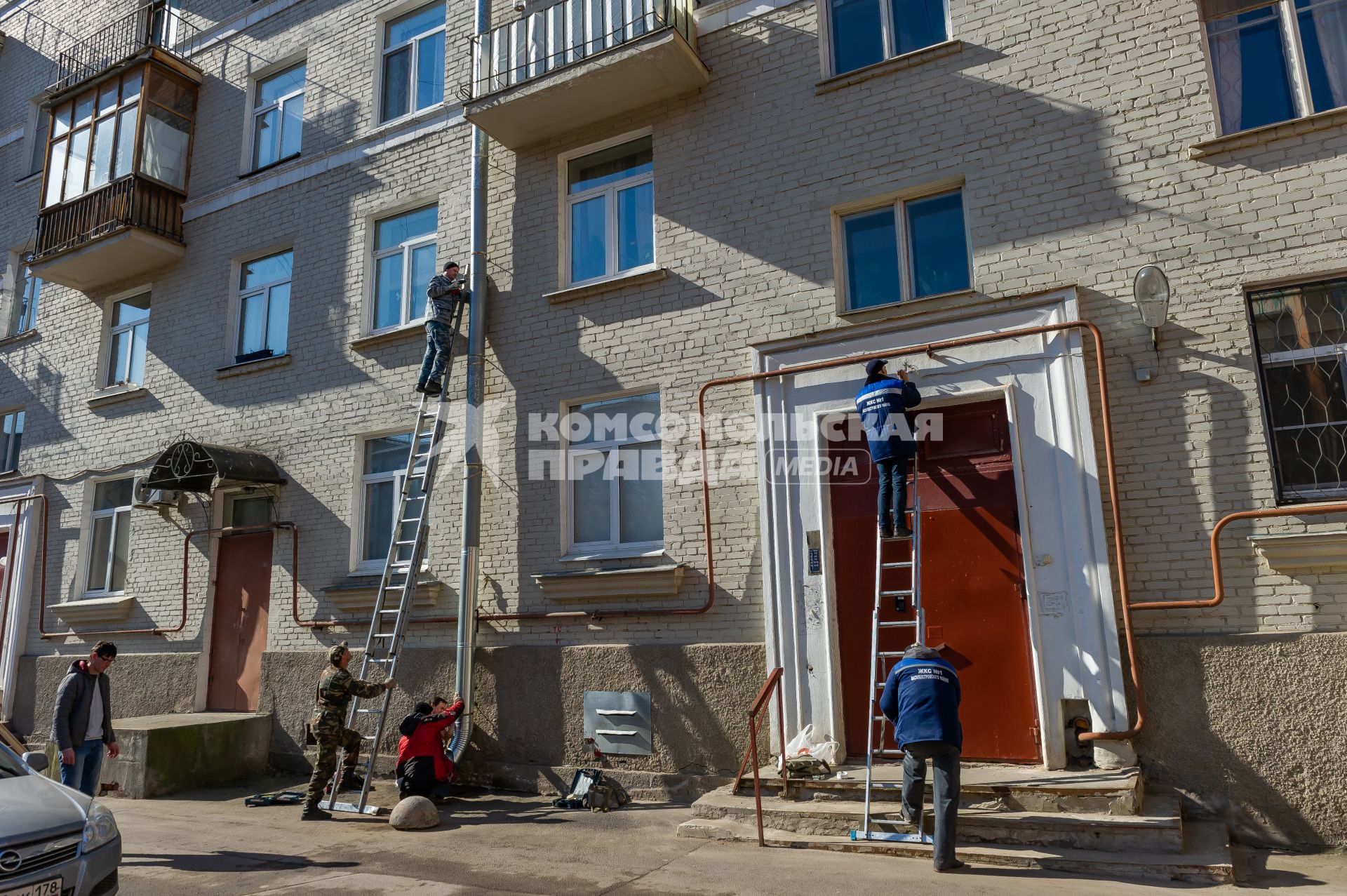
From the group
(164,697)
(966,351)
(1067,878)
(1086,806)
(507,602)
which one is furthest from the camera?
(164,697)

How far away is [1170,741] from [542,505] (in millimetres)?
5704

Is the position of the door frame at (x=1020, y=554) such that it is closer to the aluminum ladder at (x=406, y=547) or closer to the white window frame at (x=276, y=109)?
the aluminum ladder at (x=406, y=547)

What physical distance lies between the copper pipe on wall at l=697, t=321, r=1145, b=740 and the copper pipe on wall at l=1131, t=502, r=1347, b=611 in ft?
0.73

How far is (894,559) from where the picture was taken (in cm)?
755

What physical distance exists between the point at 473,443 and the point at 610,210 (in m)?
2.82

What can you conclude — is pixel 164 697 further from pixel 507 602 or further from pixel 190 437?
pixel 507 602

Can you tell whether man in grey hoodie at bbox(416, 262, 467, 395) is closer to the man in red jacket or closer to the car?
the man in red jacket

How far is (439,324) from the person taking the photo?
9562 millimetres

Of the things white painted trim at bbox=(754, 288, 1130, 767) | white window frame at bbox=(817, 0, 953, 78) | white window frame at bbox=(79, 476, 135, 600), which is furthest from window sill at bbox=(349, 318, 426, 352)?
white window frame at bbox=(817, 0, 953, 78)

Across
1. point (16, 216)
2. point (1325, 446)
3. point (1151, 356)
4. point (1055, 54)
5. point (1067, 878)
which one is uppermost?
point (16, 216)

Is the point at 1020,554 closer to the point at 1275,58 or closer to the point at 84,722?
the point at 1275,58

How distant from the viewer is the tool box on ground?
25.9 feet

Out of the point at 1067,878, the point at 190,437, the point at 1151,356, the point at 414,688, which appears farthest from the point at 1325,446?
the point at 190,437

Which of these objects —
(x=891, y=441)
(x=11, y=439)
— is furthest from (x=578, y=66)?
(x=11, y=439)
